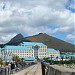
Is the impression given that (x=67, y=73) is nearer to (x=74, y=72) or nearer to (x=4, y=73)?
(x=74, y=72)

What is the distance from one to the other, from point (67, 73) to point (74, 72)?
208 millimetres

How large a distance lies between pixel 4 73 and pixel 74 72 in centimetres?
1265

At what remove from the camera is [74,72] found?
23.7 ft

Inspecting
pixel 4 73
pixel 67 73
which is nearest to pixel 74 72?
pixel 67 73

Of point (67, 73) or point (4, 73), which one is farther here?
point (4, 73)

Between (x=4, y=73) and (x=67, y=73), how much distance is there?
12484mm

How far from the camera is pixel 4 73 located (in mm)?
19375

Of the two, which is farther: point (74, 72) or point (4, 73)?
point (4, 73)

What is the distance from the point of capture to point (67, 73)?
7.36 metres
